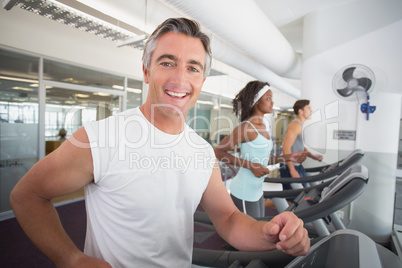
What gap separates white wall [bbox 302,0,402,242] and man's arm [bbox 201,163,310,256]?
2379mm

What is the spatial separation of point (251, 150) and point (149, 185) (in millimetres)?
1235

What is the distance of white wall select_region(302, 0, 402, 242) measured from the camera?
2.52 metres

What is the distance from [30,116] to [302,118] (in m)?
4.00

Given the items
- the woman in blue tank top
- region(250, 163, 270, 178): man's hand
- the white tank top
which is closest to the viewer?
the white tank top

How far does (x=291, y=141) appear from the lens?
9.40 feet

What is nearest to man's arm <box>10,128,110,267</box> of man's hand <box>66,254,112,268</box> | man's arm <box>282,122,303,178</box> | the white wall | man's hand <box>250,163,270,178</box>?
man's hand <box>66,254,112,268</box>

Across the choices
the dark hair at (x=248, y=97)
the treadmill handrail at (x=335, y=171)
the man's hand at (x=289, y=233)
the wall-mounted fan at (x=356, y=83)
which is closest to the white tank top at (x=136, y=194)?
the man's hand at (x=289, y=233)

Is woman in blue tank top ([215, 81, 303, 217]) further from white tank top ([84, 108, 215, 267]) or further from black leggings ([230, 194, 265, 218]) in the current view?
white tank top ([84, 108, 215, 267])

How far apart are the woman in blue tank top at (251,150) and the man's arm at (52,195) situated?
1343 millimetres

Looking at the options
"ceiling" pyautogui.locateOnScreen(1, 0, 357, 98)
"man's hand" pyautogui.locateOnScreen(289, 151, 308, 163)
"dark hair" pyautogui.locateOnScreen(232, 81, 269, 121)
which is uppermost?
"ceiling" pyautogui.locateOnScreen(1, 0, 357, 98)

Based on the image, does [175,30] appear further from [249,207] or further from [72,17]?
[72,17]

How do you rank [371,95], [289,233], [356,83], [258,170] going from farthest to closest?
[356,83] → [371,95] → [258,170] → [289,233]

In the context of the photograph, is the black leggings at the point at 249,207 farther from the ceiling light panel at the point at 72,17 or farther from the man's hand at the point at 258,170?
the ceiling light panel at the point at 72,17

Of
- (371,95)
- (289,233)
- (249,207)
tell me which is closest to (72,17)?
(249,207)
